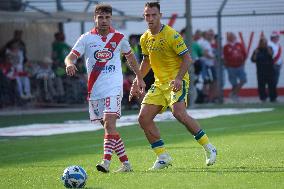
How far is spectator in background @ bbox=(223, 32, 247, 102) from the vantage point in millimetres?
31625

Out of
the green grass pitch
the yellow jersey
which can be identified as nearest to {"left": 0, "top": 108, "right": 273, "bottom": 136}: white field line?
the green grass pitch

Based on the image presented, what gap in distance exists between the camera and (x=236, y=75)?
105 feet

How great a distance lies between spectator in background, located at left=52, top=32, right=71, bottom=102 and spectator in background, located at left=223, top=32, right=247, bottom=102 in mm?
5022

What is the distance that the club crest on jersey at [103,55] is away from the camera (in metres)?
13.1

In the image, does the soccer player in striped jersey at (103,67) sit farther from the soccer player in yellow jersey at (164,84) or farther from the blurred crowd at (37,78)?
the blurred crowd at (37,78)

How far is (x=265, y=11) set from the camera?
32.3m

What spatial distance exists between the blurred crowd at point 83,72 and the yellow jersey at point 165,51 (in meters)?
15.7

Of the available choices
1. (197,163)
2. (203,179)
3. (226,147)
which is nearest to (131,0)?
(226,147)

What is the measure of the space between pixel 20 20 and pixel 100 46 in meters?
15.4

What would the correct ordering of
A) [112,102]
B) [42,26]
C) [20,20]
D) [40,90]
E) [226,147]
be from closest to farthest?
[112,102]
[226,147]
[20,20]
[40,90]
[42,26]

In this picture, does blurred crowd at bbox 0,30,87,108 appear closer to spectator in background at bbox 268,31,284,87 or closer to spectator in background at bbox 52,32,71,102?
spectator in background at bbox 52,32,71,102

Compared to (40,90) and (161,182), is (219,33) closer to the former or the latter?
(40,90)

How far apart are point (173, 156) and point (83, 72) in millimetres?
16943

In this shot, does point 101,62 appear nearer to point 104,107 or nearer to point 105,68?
point 105,68
